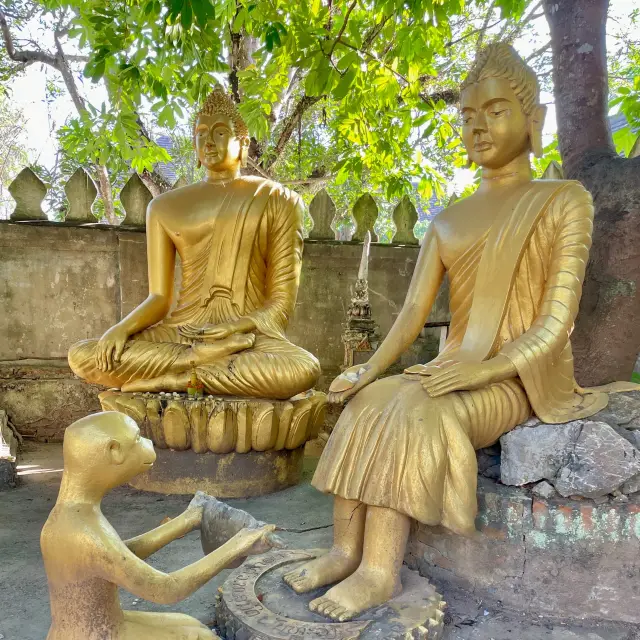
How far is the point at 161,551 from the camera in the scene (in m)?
2.91

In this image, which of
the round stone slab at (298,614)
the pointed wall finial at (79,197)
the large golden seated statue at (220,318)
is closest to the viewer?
the round stone slab at (298,614)

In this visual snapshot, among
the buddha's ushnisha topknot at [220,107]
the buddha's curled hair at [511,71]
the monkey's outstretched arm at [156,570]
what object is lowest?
the monkey's outstretched arm at [156,570]

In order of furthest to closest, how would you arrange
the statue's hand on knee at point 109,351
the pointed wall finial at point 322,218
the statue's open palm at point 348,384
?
the pointed wall finial at point 322,218 < the statue's hand on knee at point 109,351 < the statue's open palm at point 348,384

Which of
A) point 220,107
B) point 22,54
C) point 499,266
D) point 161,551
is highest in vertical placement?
point 22,54

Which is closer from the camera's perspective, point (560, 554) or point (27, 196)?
point (560, 554)

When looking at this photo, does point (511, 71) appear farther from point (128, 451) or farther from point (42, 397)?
point (42, 397)

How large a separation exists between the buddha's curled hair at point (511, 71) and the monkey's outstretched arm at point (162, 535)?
214 centimetres

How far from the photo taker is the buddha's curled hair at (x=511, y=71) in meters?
2.58

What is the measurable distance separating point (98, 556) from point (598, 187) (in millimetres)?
3068

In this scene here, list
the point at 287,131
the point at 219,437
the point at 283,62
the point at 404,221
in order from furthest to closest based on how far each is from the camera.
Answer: the point at 287,131, the point at 404,221, the point at 283,62, the point at 219,437

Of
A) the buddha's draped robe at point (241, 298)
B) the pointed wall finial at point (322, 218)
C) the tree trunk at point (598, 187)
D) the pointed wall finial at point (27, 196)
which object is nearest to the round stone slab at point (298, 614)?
the buddha's draped robe at point (241, 298)

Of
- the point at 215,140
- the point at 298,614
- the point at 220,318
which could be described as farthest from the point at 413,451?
the point at 215,140

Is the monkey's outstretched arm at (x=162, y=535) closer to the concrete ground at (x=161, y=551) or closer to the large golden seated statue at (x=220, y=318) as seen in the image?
the concrete ground at (x=161, y=551)

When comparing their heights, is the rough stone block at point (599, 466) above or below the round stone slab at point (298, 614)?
above
